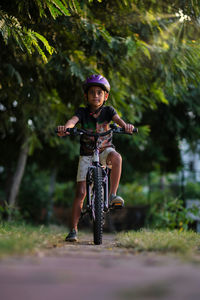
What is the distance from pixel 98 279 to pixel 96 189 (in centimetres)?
222

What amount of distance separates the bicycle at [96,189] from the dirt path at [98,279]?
175 centimetres

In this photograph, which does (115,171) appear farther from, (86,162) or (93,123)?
(93,123)

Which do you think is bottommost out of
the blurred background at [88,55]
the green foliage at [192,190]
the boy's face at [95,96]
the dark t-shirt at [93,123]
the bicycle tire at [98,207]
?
the bicycle tire at [98,207]

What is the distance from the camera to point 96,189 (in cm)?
386

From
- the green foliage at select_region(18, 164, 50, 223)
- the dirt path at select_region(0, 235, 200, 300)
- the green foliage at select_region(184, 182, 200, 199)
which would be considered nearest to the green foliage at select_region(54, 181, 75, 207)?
the green foliage at select_region(18, 164, 50, 223)

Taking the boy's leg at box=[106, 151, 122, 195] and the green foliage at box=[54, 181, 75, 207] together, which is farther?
the green foliage at box=[54, 181, 75, 207]

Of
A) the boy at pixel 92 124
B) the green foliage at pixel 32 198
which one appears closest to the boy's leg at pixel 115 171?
the boy at pixel 92 124

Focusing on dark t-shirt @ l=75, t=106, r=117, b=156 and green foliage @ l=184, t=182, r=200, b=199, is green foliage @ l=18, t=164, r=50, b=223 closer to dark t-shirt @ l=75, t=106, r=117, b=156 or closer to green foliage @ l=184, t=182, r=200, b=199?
green foliage @ l=184, t=182, r=200, b=199

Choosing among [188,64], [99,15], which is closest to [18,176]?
[99,15]

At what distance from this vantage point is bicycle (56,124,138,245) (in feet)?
12.6

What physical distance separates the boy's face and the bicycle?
401mm

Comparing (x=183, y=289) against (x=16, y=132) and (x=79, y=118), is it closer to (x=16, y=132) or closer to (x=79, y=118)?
(x=79, y=118)

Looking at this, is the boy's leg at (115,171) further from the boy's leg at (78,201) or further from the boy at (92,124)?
the boy's leg at (78,201)

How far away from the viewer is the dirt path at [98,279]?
1402 millimetres
